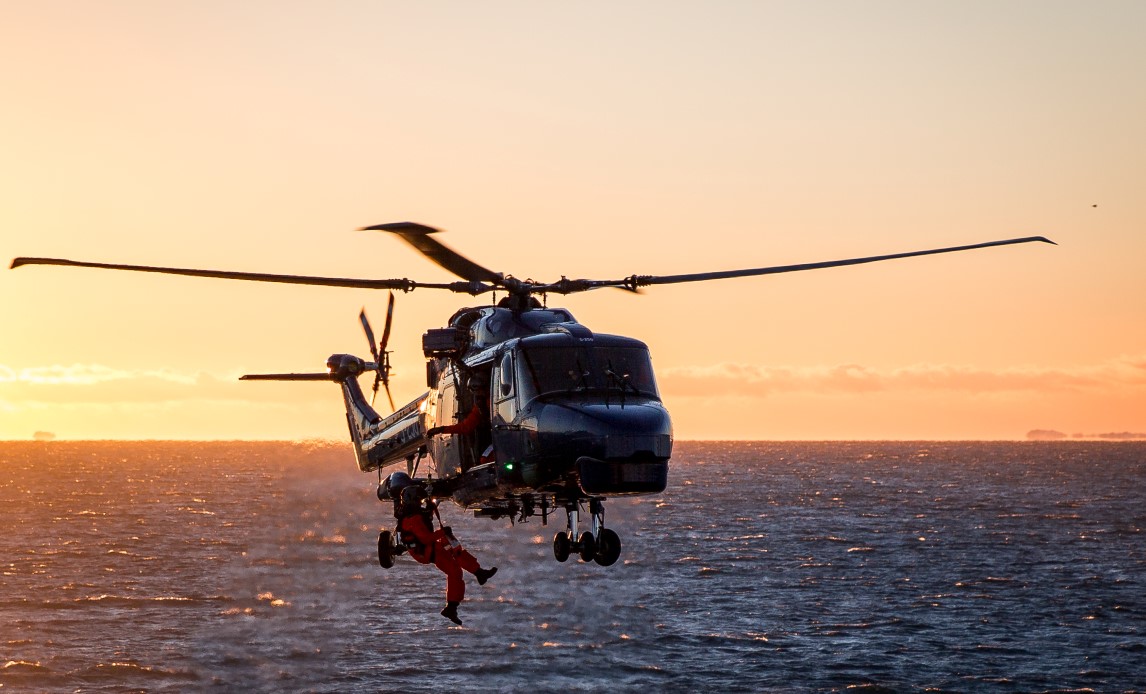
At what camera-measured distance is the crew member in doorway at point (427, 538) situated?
78.8ft

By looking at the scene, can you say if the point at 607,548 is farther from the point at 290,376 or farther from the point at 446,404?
the point at 290,376

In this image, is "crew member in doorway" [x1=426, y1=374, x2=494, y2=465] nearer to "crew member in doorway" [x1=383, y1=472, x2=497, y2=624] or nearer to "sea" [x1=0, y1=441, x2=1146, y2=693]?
"crew member in doorway" [x1=383, y1=472, x2=497, y2=624]

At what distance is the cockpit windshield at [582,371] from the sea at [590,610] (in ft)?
208

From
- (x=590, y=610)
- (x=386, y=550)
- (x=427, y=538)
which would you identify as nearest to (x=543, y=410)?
(x=427, y=538)

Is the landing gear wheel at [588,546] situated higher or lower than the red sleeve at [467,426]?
lower

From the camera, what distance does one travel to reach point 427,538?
24.4m

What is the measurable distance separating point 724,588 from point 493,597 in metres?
24.7

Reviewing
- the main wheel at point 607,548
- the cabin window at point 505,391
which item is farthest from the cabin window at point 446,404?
the main wheel at point 607,548

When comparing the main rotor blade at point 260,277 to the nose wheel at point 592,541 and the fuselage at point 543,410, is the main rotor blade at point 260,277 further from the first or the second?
the nose wheel at point 592,541

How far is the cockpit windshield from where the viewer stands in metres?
22.2

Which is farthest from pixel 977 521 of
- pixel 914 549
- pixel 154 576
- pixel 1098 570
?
pixel 154 576

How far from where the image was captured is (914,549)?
5901 inches

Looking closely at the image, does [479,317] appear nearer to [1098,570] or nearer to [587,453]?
[587,453]

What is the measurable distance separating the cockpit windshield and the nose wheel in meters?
2.19
